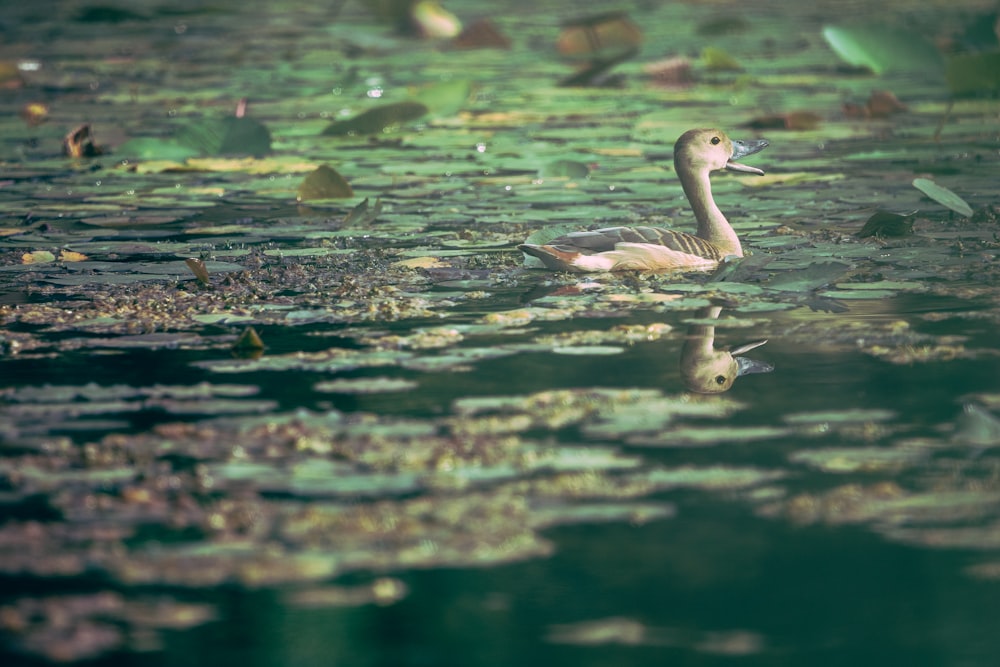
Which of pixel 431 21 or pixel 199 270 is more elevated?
pixel 431 21

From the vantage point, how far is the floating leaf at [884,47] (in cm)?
854

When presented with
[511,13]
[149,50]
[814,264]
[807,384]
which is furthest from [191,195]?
[511,13]

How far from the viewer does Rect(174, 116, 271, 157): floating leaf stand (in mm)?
8195

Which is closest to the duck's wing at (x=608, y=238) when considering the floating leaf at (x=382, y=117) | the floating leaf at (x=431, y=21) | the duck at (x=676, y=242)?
the duck at (x=676, y=242)

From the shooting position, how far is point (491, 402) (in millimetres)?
4008

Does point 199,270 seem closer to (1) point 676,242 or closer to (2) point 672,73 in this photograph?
(1) point 676,242

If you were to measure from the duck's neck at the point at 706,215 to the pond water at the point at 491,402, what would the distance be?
0.24 meters

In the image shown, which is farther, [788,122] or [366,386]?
[788,122]

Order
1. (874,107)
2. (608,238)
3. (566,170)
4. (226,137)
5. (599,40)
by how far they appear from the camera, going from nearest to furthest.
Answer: (608,238) < (566,170) < (226,137) < (874,107) < (599,40)

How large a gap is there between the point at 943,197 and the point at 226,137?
3940 mm

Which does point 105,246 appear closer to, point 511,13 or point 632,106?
point 632,106

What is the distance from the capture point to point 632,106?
10.4 m

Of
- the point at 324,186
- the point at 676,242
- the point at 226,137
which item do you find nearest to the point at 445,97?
the point at 226,137

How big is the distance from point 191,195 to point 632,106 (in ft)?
12.4
